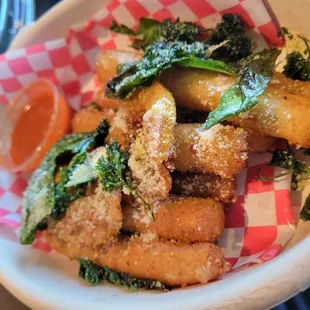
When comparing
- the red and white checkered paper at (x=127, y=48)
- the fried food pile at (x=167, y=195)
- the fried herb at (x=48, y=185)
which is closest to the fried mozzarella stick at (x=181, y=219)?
the fried food pile at (x=167, y=195)

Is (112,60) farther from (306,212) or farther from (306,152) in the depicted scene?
(306,212)

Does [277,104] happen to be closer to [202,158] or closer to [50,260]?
[202,158]

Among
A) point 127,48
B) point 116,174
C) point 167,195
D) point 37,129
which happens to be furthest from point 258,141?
point 37,129

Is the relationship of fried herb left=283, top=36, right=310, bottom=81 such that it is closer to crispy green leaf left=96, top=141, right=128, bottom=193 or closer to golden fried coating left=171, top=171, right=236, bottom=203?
golden fried coating left=171, top=171, right=236, bottom=203

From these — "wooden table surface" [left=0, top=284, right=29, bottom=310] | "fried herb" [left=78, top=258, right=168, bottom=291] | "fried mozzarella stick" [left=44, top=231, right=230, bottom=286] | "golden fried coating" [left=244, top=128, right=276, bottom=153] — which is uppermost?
"golden fried coating" [left=244, top=128, right=276, bottom=153]

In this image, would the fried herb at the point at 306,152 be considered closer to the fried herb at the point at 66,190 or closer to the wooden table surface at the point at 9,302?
the fried herb at the point at 66,190

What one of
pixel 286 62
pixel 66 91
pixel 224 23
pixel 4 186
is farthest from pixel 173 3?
pixel 4 186

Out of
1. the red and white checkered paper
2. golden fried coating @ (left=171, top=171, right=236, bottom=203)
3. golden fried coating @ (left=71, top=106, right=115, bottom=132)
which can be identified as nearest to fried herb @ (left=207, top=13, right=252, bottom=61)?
Result: the red and white checkered paper
